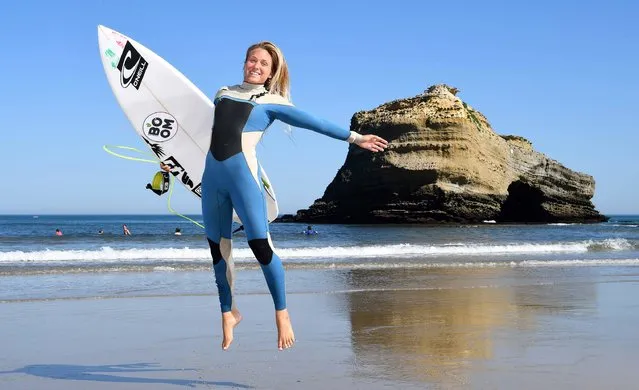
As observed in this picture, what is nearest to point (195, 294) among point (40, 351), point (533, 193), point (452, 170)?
point (40, 351)

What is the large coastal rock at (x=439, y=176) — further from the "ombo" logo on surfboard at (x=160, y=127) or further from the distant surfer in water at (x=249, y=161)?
the distant surfer in water at (x=249, y=161)

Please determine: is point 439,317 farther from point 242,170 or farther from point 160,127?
point 242,170

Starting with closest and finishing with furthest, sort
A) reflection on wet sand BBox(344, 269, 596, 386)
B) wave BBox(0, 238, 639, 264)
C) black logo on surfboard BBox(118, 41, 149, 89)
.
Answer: reflection on wet sand BBox(344, 269, 596, 386) < black logo on surfboard BBox(118, 41, 149, 89) < wave BBox(0, 238, 639, 264)

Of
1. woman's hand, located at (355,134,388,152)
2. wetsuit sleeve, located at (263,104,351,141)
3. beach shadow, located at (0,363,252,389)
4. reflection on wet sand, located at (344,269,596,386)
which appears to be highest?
wetsuit sleeve, located at (263,104,351,141)

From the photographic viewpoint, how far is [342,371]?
14.7 ft

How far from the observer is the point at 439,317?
699 cm

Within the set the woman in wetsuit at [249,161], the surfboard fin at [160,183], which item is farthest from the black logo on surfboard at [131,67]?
the woman in wetsuit at [249,161]

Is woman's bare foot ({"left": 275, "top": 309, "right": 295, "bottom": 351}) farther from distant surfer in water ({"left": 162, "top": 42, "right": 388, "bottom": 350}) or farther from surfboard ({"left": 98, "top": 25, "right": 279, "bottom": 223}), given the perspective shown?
surfboard ({"left": 98, "top": 25, "right": 279, "bottom": 223})

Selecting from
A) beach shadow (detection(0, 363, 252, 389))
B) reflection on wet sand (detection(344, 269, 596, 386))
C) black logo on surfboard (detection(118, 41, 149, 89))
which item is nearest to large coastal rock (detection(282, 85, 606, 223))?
reflection on wet sand (detection(344, 269, 596, 386))

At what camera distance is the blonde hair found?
432 centimetres

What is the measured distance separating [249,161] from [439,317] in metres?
3.59

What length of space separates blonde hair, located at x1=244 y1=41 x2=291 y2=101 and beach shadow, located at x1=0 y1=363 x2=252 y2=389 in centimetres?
180

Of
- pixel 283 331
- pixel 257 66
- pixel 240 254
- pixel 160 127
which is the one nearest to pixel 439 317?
pixel 283 331

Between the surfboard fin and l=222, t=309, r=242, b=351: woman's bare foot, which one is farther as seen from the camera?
the surfboard fin
